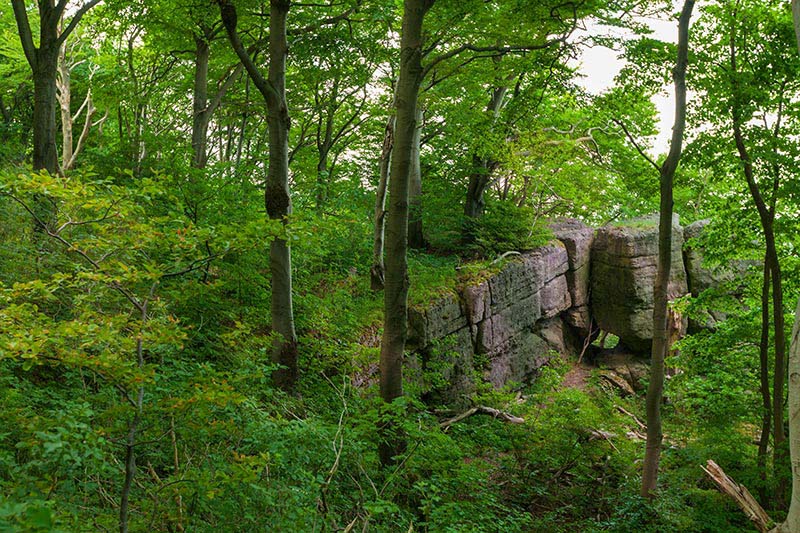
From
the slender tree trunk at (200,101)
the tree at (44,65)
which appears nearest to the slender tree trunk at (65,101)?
the slender tree trunk at (200,101)

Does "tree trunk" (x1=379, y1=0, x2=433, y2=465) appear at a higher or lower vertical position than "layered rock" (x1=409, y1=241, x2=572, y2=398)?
higher

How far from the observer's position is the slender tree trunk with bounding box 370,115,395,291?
10.0m

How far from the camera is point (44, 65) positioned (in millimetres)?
7484

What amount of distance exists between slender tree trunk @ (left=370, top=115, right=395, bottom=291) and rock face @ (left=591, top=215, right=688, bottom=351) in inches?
421

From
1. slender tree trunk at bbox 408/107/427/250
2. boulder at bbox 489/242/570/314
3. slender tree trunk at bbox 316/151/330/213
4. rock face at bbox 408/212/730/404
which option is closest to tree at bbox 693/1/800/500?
rock face at bbox 408/212/730/404

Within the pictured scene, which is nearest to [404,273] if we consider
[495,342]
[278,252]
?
[278,252]

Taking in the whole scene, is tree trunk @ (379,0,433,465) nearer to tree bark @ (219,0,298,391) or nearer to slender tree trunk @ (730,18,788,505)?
tree bark @ (219,0,298,391)

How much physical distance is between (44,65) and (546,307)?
44.8 feet

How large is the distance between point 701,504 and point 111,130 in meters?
22.1

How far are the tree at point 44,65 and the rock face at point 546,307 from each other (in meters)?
6.56

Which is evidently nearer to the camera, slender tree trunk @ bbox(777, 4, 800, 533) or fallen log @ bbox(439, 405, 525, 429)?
slender tree trunk @ bbox(777, 4, 800, 533)

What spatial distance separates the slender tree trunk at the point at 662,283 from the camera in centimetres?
803

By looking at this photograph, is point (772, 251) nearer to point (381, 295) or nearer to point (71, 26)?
point (381, 295)

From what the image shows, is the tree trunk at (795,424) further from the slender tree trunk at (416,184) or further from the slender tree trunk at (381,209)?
the slender tree trunk at (416,184)
